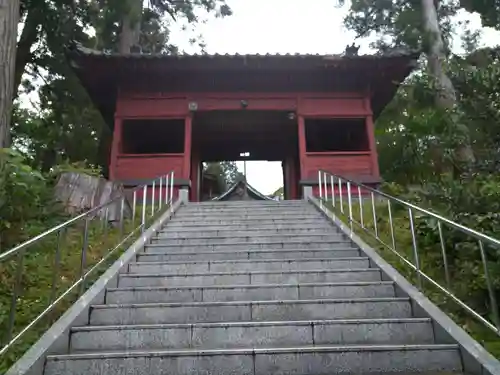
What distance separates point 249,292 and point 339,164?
7005 millimetres

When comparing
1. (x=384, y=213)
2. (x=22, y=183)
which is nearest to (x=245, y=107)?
(x=384, y=213)

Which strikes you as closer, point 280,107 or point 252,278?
point 252,278

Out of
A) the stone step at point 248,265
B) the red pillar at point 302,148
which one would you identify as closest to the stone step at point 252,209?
the red pillar at point 302,148

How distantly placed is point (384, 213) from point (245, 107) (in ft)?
18.2

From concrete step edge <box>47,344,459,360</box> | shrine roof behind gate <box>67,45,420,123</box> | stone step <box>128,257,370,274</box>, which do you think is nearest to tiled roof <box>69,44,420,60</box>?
shrine roof behind gate <box>67,45,420,123</box>

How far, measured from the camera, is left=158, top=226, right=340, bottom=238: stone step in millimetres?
6375

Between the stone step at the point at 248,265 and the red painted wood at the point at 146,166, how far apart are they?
223 inches

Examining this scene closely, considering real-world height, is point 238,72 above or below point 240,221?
above

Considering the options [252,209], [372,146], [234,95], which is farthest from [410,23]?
[252,209]

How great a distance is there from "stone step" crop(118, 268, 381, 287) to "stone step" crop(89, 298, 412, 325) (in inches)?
27.1

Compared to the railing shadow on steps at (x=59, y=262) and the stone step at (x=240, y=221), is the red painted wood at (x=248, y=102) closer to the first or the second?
the railing shadow on steps at (x=59, y=262)

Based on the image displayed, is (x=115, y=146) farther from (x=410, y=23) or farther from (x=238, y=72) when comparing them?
(x=410, y=23)

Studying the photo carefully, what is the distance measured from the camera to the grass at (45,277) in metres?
3.66

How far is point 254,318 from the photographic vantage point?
3.85 meters
